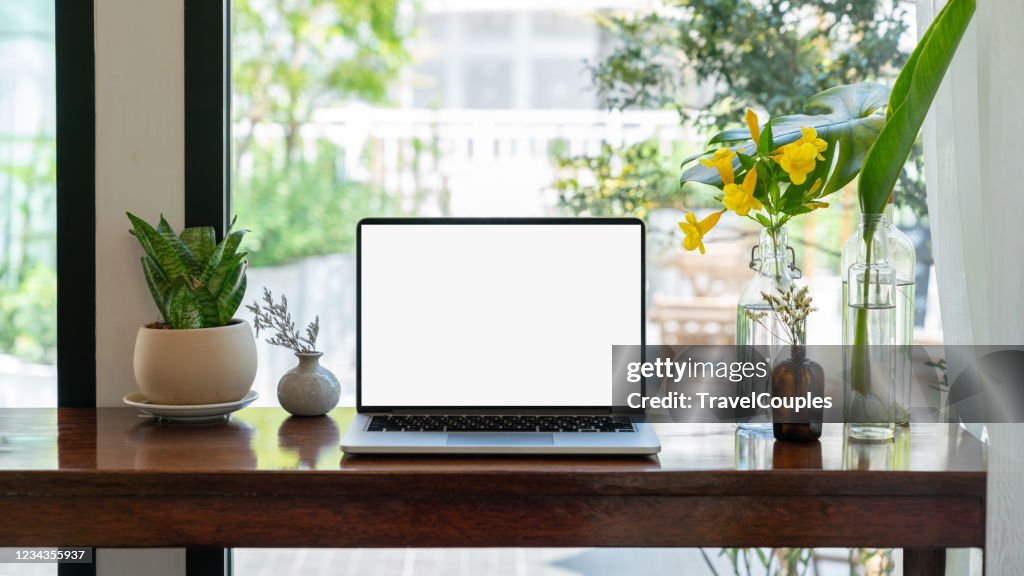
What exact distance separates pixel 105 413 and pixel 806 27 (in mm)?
1479

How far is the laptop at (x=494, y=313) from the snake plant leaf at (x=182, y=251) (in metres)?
0.28

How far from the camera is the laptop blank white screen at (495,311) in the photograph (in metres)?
1.33

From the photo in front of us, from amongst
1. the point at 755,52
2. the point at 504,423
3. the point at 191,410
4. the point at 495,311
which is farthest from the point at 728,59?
the point at 191,410

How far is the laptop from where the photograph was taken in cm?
133

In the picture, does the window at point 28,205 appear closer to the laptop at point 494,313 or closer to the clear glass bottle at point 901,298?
the laptop at point 494,313

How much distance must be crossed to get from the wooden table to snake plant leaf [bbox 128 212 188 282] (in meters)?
0.38

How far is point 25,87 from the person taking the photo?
1574mm

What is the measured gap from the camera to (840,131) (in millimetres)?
1268

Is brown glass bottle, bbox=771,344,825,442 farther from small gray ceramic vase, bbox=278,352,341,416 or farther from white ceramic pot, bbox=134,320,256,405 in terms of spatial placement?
white ceramic pot, bbox=134,320,256,405

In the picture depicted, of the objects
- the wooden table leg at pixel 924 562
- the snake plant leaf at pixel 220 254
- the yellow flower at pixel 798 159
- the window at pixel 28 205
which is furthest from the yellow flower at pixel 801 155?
the window at pixel 28 205

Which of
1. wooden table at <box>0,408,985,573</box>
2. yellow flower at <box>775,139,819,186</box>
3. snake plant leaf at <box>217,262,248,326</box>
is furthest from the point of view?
Answer: snake plant leaf at <box>217,262,248,326</box>

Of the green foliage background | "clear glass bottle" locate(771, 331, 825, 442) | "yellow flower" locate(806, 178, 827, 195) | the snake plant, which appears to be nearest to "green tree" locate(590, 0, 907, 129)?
"yellow flower" locate(806, 178, 827, 195)

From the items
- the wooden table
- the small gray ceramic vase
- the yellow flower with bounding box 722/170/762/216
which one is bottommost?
the wooden table

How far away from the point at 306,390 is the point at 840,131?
2.78ft
